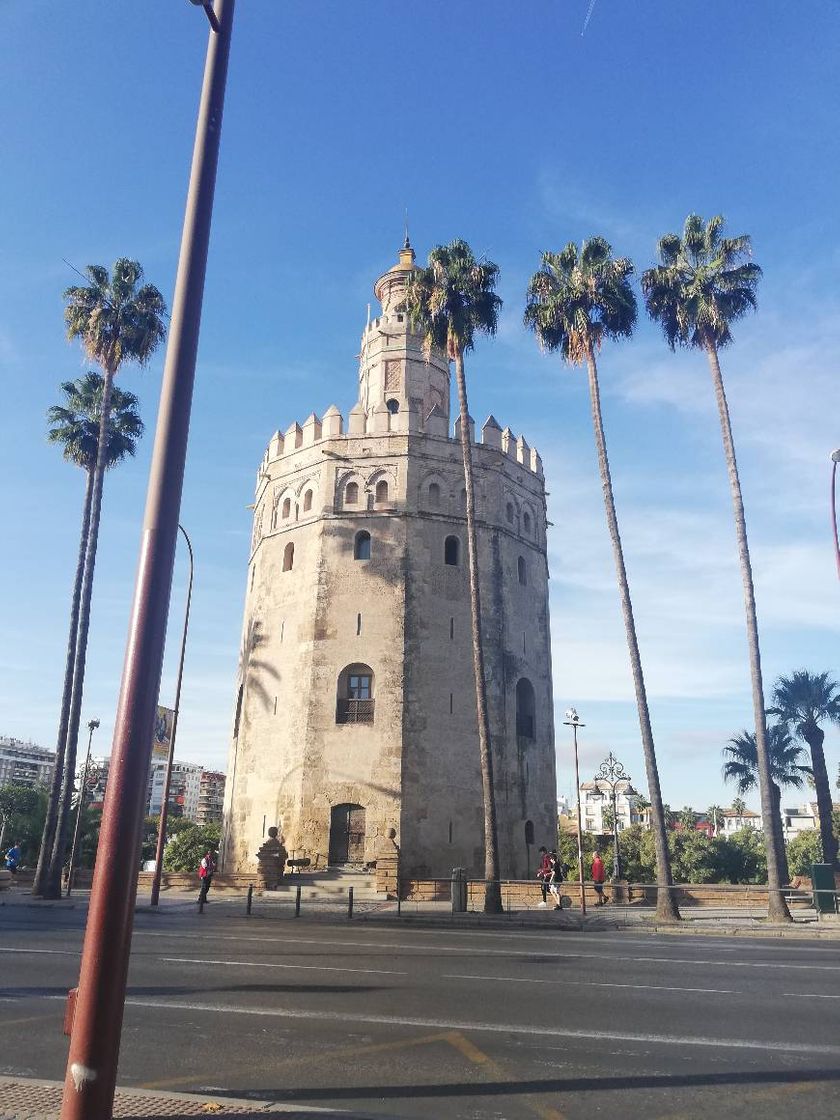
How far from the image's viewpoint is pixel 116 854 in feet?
12.9

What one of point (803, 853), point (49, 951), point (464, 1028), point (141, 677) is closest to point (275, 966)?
point (49, 951)

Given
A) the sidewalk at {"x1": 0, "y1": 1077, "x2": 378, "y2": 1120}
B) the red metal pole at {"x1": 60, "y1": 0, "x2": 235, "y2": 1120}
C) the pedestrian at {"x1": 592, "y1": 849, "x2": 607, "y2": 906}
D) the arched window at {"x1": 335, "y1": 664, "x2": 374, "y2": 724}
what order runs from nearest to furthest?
the red metal pole at {"x1": 60, "y1": 0, "x2": 235, "y2": 1120} → the sidewalk at {"x1": 0, "y1": 1077, "x2": 378, "y2": 1120} → the pedestrian at {"x1": 592, "y1": 849, "x2": 607, "y2": 906} → the arched window at {"x1": 335, "y1": 664, "x2": 374, "y2": 724}

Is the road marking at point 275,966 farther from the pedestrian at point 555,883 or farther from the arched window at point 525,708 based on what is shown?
the arched window at point 525,708

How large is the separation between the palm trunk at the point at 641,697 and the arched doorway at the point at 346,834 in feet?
34.5

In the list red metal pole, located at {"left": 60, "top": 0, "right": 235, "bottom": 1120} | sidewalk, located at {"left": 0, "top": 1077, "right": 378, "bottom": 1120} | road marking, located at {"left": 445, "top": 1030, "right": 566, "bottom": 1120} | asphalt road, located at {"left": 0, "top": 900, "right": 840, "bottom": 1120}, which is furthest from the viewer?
asphalt road, located at {"left": 0, "top": 900, "right": 840, "bottom": 1120}

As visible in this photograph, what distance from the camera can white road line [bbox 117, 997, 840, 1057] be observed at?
22.1 feet

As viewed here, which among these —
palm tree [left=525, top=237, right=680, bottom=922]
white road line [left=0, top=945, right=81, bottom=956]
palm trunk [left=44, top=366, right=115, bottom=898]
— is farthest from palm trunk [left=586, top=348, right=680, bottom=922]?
palm trunk [left=44, top=366, right=115, bottom=898]

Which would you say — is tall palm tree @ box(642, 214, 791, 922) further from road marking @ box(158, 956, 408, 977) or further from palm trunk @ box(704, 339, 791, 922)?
road marking @ box(158, 956, 408, 977)

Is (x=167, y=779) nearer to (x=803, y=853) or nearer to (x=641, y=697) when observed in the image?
(x=641, y=697)

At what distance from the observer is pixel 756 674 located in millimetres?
22672

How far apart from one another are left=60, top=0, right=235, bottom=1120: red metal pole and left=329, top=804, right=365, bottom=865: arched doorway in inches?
1004

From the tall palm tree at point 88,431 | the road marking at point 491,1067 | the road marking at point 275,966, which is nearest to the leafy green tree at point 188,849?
the tall palm tree at point 88,431

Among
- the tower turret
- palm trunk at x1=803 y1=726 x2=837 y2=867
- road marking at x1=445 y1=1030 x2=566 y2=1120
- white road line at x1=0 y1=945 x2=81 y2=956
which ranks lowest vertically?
white road line at x1=0 y1=945 x2=81 y2=956

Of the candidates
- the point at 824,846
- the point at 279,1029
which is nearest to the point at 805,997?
the point at 279,1029
